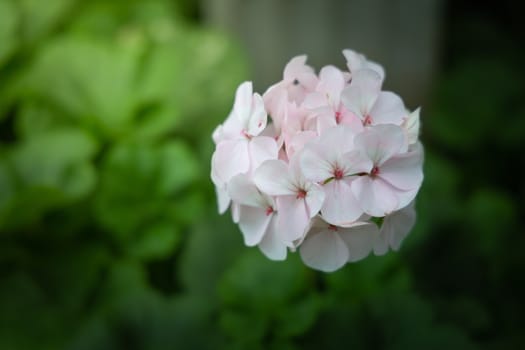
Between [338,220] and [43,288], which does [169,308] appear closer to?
[43,288]

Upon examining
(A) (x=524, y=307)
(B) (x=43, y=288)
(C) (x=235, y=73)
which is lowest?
(A) (x=524, y=307)

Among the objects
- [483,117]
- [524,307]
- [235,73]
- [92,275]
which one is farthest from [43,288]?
[483,117]

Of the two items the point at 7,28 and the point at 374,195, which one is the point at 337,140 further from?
the point at 7,28

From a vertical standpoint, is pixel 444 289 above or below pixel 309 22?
below

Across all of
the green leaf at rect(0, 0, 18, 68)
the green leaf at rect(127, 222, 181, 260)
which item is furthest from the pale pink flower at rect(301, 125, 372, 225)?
the green leaf at rect(0, 0, 18, 68)

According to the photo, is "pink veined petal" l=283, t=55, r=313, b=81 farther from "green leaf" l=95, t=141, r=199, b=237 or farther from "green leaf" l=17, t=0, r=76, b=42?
"green leaf" l=17, t=0, r=76, b=42

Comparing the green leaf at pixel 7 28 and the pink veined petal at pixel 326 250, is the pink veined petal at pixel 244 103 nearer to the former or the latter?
the pink veined petal at pixel 326 250

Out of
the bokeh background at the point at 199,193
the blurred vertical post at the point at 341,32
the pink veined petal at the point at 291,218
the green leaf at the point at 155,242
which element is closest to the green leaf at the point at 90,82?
the bokeh background at the point at 199,193
